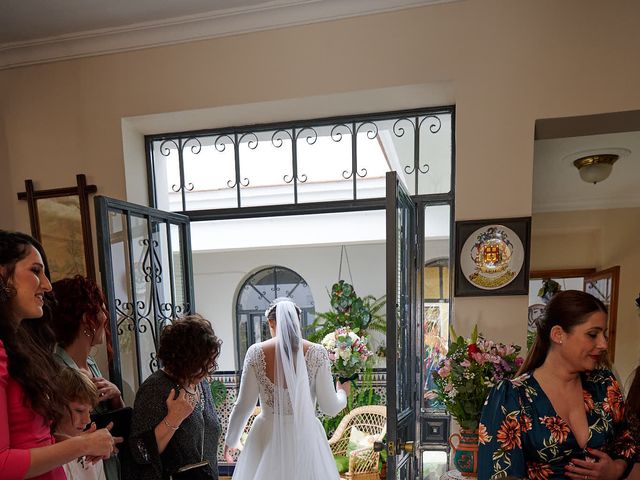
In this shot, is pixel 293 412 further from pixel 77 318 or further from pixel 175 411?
pixel 77 318

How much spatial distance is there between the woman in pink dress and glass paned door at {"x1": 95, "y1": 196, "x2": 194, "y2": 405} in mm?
661

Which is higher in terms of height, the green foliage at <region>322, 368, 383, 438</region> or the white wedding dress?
the white wedding dress

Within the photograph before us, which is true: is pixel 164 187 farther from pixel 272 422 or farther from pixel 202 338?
pixel 272 422

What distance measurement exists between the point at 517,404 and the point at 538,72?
1508 mm

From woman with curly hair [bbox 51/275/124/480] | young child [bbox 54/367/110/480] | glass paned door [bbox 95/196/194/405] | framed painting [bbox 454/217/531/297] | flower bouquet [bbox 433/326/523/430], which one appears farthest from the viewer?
glass paned door [bbox 95/196/194/405]

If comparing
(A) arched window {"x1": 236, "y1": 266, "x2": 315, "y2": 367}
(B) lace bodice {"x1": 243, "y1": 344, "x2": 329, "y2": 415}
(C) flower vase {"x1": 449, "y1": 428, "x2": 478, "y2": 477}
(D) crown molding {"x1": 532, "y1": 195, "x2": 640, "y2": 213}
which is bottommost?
(A) arched window {"x1": 236, "y1": 266, "x2": 315, "y2": 367}

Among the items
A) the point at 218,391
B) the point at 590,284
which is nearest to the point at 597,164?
the point at 590,284

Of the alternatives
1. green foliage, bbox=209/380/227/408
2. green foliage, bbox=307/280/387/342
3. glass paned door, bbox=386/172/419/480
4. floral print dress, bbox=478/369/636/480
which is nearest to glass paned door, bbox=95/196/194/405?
glass paned door, bbox=386/172/419/480

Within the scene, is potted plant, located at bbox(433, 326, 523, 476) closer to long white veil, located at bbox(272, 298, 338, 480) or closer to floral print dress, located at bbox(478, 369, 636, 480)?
floral print dress, located at bbox(478, 369, 636, 480)

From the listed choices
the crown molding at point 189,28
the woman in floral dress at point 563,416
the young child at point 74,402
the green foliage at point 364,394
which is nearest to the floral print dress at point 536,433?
the woman in floral dress at point 563,416

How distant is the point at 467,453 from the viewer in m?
1.86

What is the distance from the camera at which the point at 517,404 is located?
137 cm

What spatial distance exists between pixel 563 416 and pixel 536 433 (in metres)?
0.12

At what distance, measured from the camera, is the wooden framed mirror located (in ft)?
13.8
